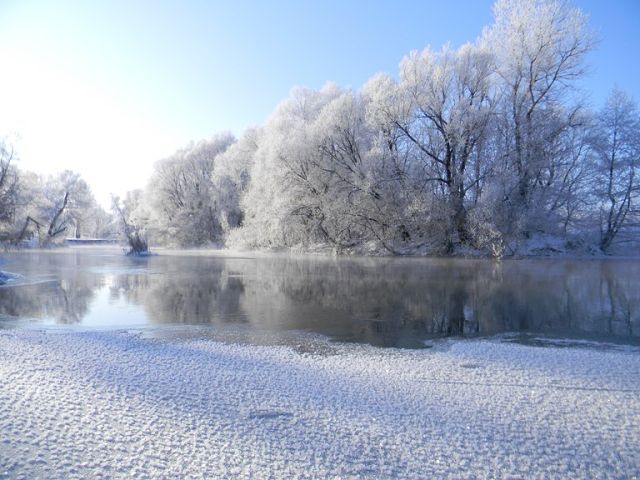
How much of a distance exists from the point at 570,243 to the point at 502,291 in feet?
75.6

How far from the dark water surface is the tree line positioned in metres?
13.5

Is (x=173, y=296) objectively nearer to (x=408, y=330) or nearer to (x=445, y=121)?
(x=408, y=330)

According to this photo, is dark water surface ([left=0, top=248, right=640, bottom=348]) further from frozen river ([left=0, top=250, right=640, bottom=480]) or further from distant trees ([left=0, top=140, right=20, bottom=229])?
distant trees ([left=0, top=140, right=20, bottom=229])

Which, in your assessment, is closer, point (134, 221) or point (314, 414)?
point (314, 414)

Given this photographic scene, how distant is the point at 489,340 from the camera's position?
8492mm

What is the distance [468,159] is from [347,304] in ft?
82.2

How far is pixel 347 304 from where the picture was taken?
41.5 feet

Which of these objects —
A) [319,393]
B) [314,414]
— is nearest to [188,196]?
[319,393]

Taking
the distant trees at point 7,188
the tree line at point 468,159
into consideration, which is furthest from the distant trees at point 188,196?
the distant trees at point 7,188

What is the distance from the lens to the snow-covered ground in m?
3.67

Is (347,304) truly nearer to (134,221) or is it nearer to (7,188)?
(7,188)

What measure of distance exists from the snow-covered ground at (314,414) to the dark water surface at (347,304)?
222cm

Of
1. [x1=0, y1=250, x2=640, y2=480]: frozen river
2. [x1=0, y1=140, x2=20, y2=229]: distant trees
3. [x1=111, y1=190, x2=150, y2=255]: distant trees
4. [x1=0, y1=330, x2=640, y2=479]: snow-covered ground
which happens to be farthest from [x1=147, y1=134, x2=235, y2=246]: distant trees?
[x1=0, y1=330, x2=640, y2=479]: snow-covered ground

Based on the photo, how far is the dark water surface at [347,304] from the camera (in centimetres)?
952
